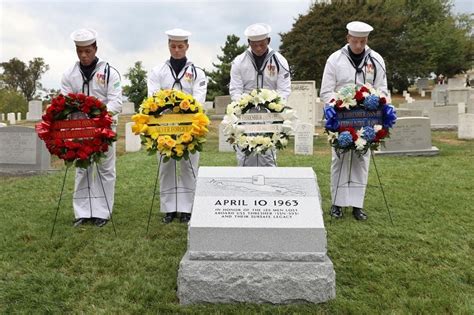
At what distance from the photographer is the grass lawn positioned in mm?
3701

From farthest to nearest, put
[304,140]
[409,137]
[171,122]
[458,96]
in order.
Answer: [458,96], [304,140], [409,137], [171,122]

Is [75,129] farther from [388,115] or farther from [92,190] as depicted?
[388,115]

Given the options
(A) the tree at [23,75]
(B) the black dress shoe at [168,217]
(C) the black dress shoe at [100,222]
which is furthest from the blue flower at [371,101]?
(A) the tree at [23,75]

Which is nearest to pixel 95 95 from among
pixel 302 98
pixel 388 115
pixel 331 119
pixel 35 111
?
pixel 331 119

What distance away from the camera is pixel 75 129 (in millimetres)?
5348

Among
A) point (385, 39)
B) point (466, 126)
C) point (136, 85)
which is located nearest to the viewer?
point (466, 126)

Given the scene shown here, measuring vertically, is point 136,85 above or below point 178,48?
above

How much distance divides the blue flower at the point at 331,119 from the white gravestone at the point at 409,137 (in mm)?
7234

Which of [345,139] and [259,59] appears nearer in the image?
[345,139]

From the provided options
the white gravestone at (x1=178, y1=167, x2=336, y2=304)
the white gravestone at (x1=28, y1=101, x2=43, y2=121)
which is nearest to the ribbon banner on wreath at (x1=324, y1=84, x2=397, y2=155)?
the white gravestone at (x1=178, y1=167, x2=336, y2=304)

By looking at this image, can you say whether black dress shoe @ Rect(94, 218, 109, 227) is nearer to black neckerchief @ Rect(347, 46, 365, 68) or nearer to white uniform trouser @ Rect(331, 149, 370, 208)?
white uniform trouser @ Rect(331, 149, 370, 208)

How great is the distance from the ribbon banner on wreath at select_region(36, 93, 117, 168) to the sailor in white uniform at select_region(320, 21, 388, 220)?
9.27 feet

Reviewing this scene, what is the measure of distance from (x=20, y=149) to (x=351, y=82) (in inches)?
312

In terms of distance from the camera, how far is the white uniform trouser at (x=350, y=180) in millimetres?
6035
